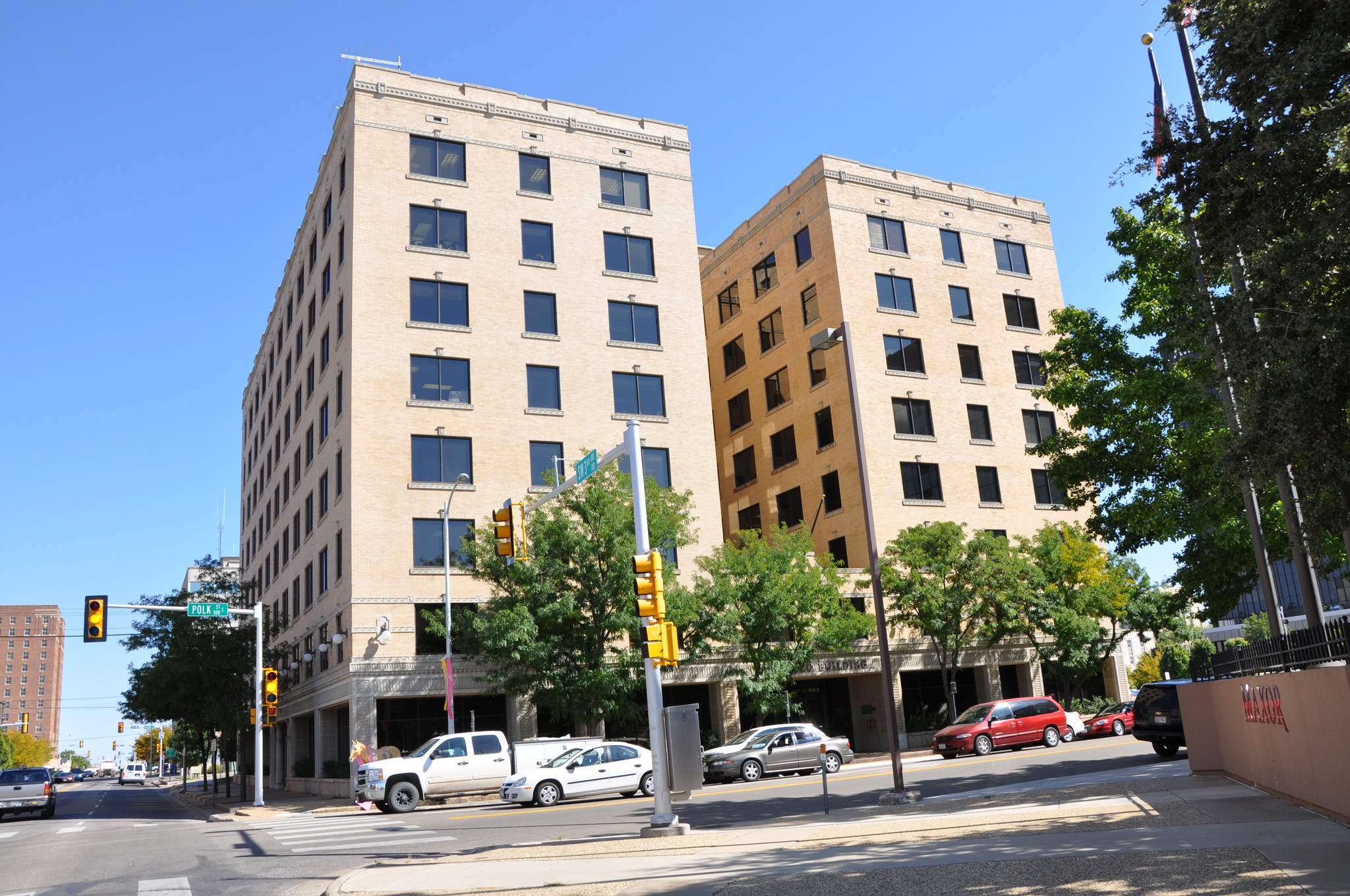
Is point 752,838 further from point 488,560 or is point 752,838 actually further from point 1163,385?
point 488,560

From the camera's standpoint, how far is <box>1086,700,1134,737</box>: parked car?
37750 millimetres

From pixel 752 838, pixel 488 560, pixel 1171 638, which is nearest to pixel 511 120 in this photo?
pixel 488 560

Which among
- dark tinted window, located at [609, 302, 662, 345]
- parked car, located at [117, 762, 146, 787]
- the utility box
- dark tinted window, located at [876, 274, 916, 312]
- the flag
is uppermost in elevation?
dark tinted window, located at [876, 274, 916, 312]

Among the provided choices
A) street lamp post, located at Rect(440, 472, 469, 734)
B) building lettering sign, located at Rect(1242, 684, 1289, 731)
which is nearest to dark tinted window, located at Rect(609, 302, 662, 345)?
street lamp post, located at Rect(440, 472, 469, 734)

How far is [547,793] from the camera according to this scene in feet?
84.2

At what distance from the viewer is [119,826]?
89.6 ft

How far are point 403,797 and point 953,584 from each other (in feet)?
76.2

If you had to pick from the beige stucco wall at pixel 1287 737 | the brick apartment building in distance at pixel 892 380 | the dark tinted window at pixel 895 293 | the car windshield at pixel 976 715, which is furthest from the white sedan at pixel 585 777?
the dark tinted window at pixel 895 293

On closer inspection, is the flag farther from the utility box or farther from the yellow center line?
the yellow center line

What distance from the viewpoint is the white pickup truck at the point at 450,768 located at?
87.1ft

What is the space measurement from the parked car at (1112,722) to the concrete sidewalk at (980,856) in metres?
22.5

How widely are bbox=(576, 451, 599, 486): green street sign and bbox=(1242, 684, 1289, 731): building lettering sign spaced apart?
11190 mm

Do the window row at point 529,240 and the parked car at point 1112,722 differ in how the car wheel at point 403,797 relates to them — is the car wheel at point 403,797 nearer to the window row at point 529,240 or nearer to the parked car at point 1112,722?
the window row at point 529,240

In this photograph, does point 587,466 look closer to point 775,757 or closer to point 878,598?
point 878,598
